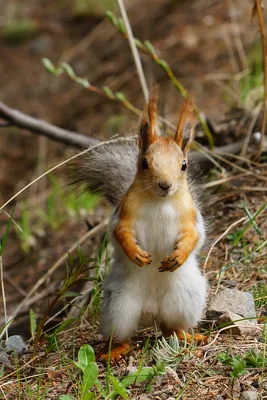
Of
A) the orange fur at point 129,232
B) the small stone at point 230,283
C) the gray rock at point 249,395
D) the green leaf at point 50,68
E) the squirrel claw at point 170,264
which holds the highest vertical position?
the green leaf at point 50,68

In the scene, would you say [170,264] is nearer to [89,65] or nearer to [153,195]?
[153,195]

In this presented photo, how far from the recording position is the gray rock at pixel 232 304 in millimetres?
2578

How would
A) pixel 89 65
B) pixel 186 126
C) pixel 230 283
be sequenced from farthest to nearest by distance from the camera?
1. pixel 89 65
2. pixel 230 283
3. pixel 186 126

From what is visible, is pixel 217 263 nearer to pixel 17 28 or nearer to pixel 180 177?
pixel 180 177

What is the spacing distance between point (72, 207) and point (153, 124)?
252cm

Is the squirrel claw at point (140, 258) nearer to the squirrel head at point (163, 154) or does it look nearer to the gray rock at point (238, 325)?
the squirrel head at point (163, 154)

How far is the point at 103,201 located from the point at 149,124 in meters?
2.55

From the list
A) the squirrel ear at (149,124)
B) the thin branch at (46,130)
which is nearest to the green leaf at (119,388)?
the squirrel ear at (149,124)

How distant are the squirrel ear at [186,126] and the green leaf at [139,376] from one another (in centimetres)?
73

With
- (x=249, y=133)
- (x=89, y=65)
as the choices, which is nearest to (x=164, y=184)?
(x=249, y=133)

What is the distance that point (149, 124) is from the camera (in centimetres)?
234

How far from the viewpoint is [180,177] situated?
7.46 feet

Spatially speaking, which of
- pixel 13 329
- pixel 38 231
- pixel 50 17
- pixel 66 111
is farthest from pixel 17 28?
pixel 13 329

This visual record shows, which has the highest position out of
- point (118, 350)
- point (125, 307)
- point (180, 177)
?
point (180, 177)
